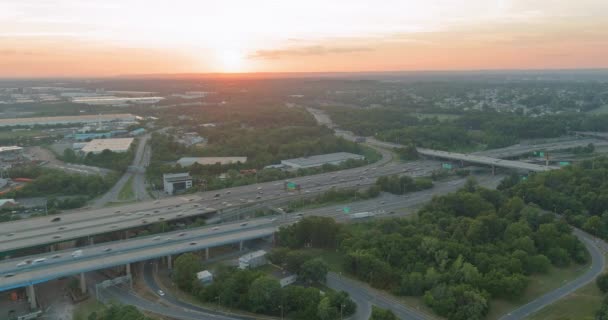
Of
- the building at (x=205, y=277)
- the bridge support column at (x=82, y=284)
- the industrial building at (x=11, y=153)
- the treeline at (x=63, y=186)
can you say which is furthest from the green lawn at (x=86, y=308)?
the industrial building at (x=11, y=153)

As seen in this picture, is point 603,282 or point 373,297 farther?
point 603,282

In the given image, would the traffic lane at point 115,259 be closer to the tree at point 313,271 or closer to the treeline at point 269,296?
the treeline at point 269,296

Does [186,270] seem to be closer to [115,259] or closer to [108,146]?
[115,259]

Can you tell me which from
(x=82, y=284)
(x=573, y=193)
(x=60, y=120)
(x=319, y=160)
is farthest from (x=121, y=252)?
(x=60, y=120)

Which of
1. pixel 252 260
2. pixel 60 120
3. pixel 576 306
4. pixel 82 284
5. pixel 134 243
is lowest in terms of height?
pixel 576 306

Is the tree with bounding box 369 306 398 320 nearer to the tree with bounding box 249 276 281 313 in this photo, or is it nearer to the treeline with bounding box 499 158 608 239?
the tree with bounding box 249 276 281 313

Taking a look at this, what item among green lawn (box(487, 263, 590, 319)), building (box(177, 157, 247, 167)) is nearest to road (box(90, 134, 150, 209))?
building (box(177, 157, 247, 167))
